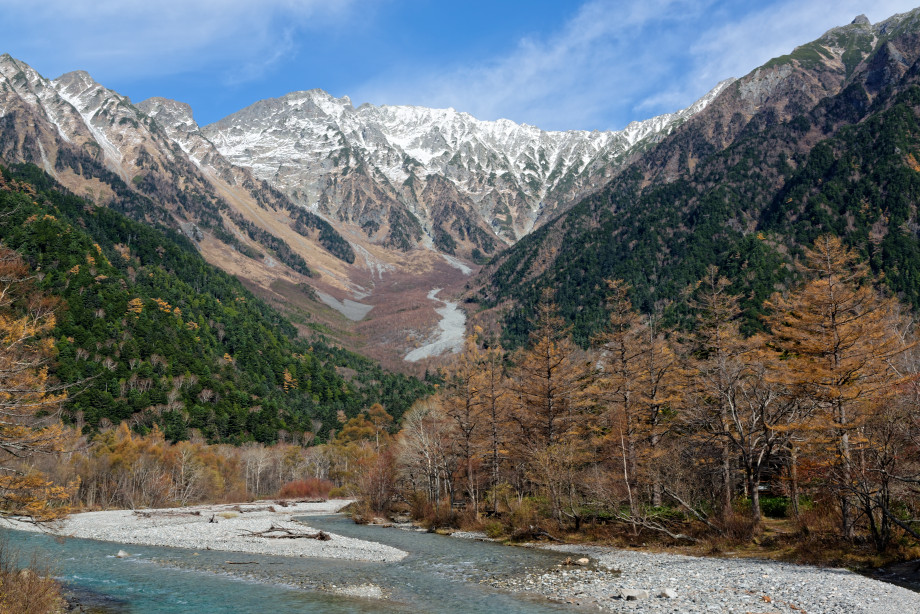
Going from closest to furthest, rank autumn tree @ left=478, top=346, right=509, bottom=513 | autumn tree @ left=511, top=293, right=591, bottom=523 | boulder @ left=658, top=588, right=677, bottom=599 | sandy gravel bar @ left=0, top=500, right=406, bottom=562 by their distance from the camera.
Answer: boulder @ left=658, top=588, right=677, bottom=599, sandy gravel bar @ left=0, top=500, right=406, bottom=562, autumn tree @ left=511, top=293, right=591, bottom=523, autumn tree @ left=478, top=346, right=509, bottom=513

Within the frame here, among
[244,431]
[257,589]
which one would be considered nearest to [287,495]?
[244,431]

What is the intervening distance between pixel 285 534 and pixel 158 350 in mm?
96419

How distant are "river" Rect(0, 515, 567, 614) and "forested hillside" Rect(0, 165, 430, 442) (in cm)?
6435

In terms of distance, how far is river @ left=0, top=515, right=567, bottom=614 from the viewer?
21.0 meters

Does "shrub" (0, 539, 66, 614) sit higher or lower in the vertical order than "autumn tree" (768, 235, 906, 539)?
lower

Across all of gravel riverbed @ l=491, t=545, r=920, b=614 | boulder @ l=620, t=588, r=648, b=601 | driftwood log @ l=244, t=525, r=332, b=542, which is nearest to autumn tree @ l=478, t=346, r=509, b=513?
→ driftwood log @ l=244, t=525, r=332, b=542

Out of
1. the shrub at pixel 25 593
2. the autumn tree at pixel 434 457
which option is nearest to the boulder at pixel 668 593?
the shrub at pixel 25 593

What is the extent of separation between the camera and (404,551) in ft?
116

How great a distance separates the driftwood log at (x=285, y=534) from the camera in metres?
41.7

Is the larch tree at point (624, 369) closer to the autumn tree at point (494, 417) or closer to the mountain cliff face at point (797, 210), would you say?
the autumn tree at point (494, 417)

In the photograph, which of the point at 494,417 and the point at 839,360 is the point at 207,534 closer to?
the point at 494,417

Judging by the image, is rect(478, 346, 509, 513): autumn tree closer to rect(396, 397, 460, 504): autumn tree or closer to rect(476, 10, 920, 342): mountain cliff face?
rect(396, 397, 460, 504): autumn tree

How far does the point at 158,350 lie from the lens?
122 meters

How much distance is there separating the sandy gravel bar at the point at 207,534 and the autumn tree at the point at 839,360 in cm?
2450
